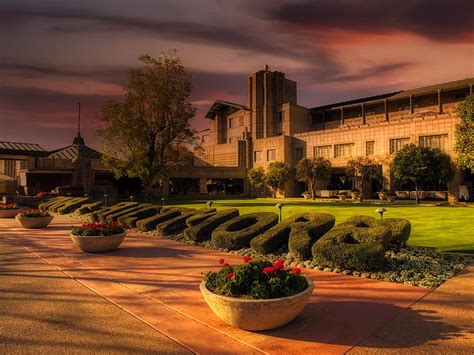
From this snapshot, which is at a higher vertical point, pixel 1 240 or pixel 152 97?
pixel 152 97

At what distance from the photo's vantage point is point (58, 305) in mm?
7148

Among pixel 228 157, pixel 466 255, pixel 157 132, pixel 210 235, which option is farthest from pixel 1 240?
pixel 228 157

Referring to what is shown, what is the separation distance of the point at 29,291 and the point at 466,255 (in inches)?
476

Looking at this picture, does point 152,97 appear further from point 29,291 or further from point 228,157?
point 228,157

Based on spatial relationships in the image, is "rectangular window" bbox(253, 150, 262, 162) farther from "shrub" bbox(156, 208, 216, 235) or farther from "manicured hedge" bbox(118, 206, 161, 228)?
"shrub" bbox(156, 208, 216, 235)

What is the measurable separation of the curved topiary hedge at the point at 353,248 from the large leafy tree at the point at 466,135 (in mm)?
32769

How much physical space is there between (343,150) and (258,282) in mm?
56201

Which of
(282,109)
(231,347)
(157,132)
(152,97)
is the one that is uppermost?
(282,109)

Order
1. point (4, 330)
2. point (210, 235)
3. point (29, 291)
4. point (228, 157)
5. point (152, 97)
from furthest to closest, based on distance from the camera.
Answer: point (228, 157)
point (152, 97)
point (210, 235)
point (29, 291)
point (4, 330)

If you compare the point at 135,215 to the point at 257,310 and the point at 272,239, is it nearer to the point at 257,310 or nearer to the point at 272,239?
the point at 272,239

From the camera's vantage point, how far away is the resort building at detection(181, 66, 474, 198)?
5116cm

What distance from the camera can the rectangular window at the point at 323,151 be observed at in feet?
200

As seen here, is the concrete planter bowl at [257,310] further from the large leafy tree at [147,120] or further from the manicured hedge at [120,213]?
the large leafy tree at [147,120]

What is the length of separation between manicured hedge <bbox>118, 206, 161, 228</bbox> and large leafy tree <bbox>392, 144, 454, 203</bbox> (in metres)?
33.6
